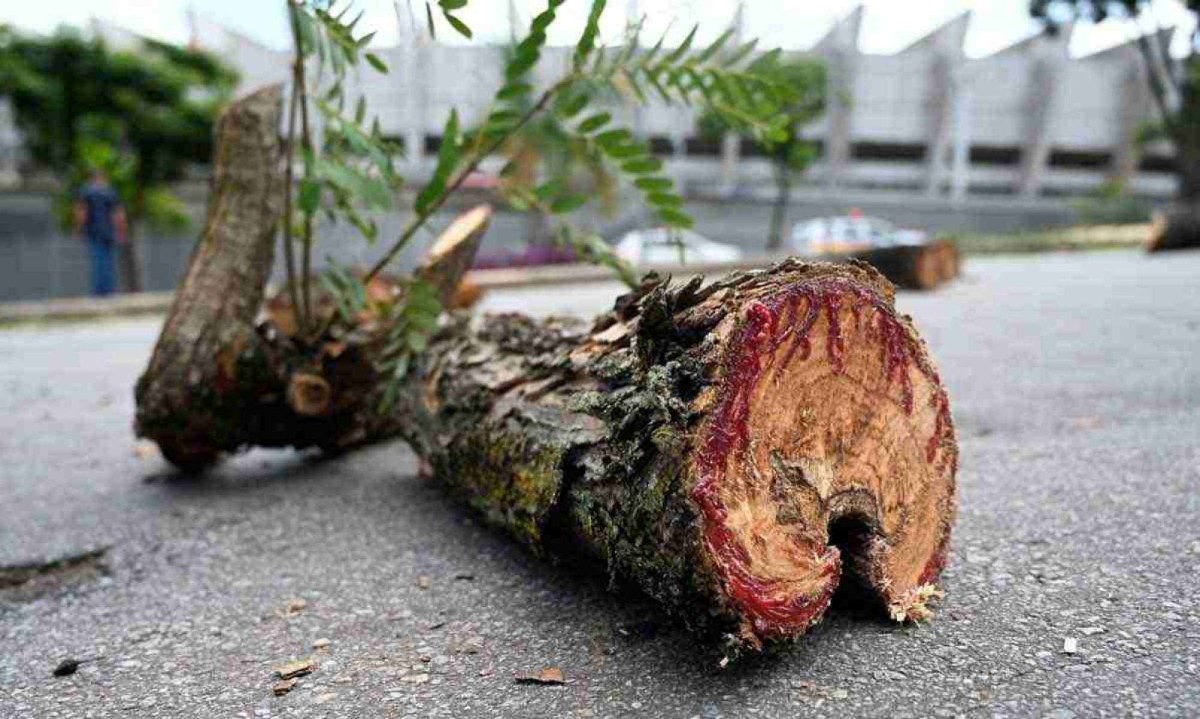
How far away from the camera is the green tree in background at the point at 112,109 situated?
14922 mm

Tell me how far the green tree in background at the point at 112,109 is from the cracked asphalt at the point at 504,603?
13.0 meters

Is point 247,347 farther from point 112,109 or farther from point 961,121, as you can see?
point 961,121

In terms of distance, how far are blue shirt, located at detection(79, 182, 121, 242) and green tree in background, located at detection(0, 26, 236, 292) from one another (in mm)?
3334

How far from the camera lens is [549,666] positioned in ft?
5.69

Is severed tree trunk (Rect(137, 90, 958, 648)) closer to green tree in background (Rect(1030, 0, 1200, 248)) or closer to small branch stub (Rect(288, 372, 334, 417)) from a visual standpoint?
small branch stub (Rect(288, 372, 334, 417))

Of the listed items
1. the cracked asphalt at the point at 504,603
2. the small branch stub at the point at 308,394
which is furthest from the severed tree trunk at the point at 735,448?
the small branch stub at the point at 308,394

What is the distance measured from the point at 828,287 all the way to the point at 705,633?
0.62m

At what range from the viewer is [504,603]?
2.04 m

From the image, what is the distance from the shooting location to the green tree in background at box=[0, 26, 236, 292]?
49.0 feet

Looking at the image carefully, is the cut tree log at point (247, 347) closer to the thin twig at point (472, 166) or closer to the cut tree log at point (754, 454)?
the thin twig at point (472, 166)

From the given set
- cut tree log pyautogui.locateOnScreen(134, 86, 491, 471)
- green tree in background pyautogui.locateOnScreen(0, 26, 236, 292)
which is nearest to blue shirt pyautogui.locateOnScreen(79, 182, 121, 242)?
green tree in background pyautogui.locateOnScreen(0, 26, 236, 292)

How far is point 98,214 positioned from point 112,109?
4.92 m

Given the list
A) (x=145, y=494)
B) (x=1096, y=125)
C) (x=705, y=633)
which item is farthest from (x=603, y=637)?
(x=1096, y=125)

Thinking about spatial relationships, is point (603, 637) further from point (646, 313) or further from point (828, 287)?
point (828, 287)
